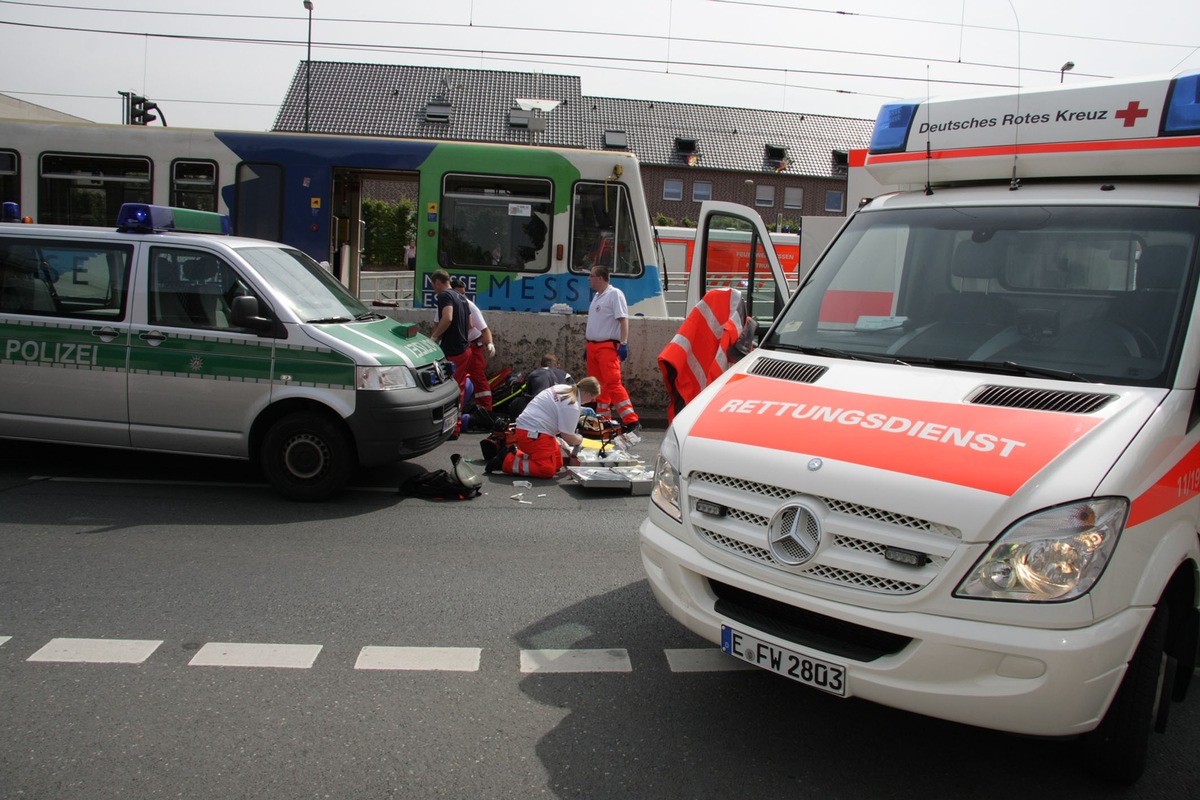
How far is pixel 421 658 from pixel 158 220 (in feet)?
15.8

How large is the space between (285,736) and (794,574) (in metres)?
2.04

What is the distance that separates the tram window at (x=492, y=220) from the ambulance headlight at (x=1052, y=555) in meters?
11.0

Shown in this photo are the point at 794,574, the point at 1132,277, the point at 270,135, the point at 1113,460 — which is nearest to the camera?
the point at 1113,460

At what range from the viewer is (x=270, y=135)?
13227mm

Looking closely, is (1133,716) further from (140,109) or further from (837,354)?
(140,109)

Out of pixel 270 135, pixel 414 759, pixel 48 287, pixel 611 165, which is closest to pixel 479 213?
pixel 611 165

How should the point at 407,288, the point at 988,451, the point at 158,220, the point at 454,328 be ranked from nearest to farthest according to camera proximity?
the point at 988,451 → the point at 158,220 → the point at 454,328 → the point at 407,288

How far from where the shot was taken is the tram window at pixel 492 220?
13.3 meters

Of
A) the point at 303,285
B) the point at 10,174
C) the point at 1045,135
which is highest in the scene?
the point at 10,174

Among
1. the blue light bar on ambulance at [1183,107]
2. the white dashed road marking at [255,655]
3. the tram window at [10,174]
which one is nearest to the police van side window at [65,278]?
the white dashed road marking at [255,655]

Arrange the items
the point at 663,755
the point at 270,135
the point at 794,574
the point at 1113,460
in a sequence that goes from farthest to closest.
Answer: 1. the point at 270,135
2. the point at 663,755
3. the point at 794,574
4. the point at 1113,460

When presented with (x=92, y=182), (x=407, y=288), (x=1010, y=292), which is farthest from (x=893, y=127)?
(x=407, y=288)

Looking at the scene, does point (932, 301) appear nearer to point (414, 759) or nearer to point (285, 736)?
point (414, 759)

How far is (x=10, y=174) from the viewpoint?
13344 mm
